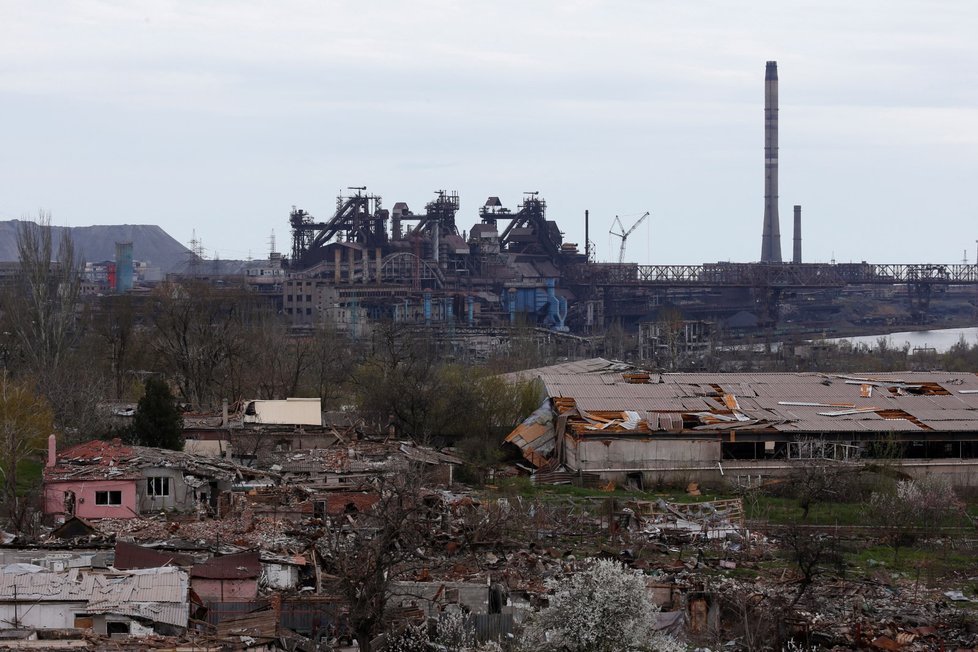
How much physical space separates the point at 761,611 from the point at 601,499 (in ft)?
27.5

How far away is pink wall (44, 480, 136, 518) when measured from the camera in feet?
66.3

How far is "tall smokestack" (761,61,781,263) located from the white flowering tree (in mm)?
84726

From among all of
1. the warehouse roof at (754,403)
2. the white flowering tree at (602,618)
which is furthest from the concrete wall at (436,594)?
the warehouse roof at (754,403)

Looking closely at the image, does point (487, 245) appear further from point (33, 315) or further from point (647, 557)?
point (647, 557)

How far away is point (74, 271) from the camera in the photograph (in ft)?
140

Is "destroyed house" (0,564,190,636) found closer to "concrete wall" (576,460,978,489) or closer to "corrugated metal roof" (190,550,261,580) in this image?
"corrugated metal roof" (190,550,261,580)

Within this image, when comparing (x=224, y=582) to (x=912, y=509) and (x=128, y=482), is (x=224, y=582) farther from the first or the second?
(x=912, y=509)

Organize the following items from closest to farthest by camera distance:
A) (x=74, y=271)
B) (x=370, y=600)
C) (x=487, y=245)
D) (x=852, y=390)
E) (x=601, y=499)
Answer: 1. (x=370, y=600)
2. (x=601, y=499)
3. (x=852, y=390)
4. (x=74, y=271)
5. (x=487, y=245)

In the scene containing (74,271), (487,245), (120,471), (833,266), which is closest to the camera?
(120,471)

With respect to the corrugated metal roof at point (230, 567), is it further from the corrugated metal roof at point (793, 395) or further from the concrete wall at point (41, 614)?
the corrugated metal roof at point (793, 395)

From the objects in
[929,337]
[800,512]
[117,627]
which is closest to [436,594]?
[117,627]

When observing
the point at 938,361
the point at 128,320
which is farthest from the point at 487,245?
the point at 128,320

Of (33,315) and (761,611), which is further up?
(33,315)

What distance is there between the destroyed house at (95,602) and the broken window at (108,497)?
6.54 metres
